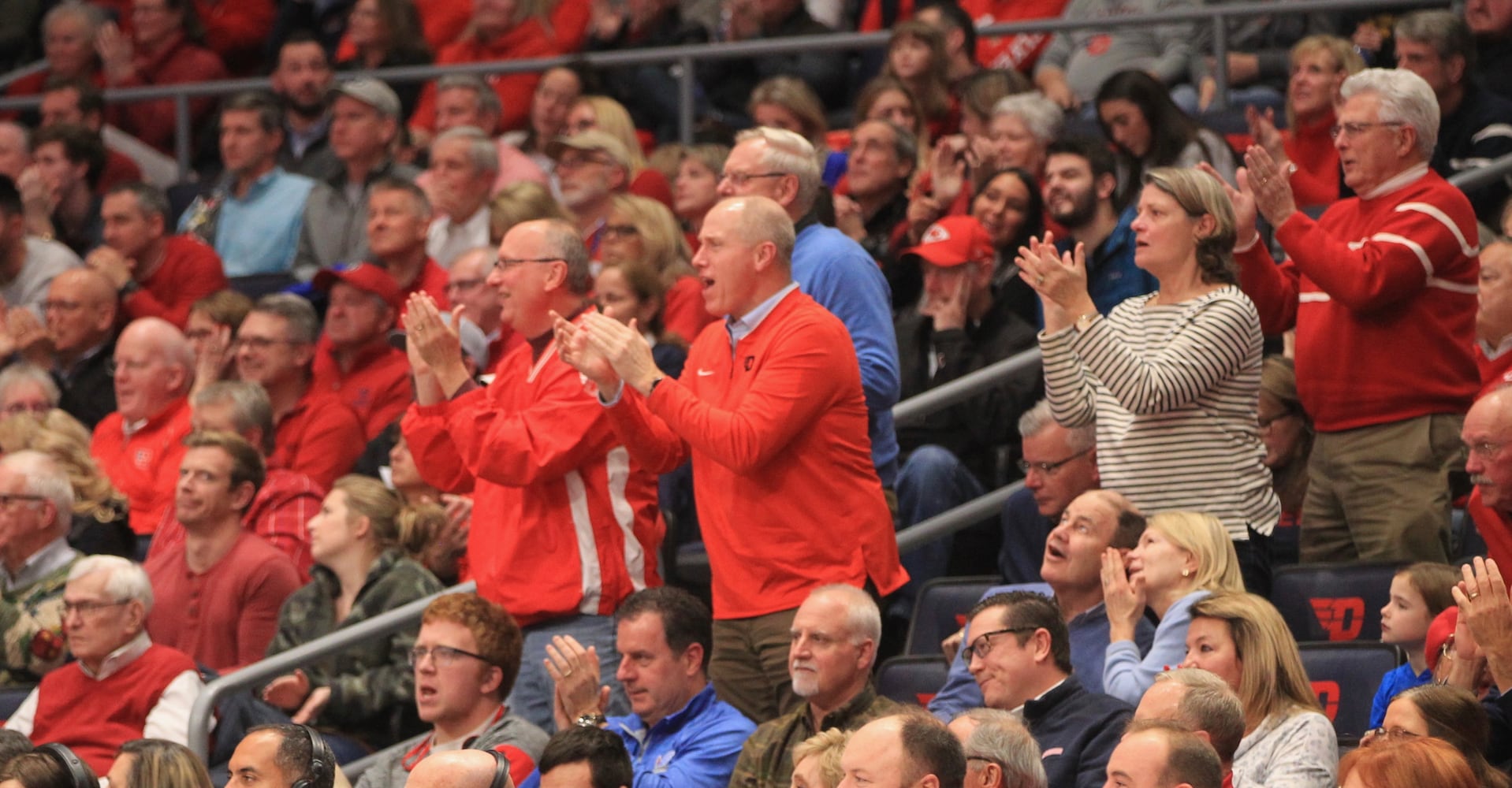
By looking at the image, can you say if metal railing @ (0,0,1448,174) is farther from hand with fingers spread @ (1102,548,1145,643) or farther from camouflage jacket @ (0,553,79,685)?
camouflage jacket @ (0,553,79,685)

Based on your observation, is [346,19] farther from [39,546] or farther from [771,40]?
[39,546]

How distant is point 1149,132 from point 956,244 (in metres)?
0.85

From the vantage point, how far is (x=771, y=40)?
31.7ft

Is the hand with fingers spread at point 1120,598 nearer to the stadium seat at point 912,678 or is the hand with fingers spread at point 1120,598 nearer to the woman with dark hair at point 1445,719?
the stadium seat at point 912,678

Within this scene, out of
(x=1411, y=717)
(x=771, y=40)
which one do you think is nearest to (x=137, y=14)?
(x=771, y=40)

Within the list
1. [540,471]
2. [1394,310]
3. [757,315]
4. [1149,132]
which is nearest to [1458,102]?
[1149,132]

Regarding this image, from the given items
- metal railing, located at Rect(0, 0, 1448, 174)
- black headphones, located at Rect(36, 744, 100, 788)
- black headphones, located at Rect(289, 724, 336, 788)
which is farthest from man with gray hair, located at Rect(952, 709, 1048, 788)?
metal railing, located at Rect(0, 0, 1448, 174)

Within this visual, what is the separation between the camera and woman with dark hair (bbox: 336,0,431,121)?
10906 millimetres

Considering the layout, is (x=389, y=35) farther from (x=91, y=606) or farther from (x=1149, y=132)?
(x=91, y=606)

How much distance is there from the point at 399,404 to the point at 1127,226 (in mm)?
2814

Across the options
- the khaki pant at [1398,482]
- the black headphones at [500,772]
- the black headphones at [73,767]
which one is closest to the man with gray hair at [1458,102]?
the khaki pant at [1398,482]

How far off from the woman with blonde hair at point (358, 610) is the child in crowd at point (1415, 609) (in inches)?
111

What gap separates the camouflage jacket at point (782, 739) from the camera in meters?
5.37

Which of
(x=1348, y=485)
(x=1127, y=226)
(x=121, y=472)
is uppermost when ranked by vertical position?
(x=1127, y=226)
